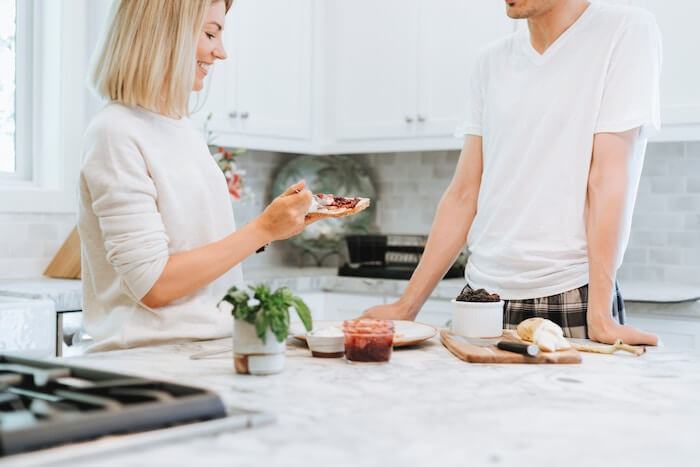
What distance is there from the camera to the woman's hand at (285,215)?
1.77 m

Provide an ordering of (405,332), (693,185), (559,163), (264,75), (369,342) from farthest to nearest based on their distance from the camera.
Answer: (264,75) → (693,185) → (559,163) → (405,332) → (369,342)

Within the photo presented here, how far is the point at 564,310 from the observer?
200cm

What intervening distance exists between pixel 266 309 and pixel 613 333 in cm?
78

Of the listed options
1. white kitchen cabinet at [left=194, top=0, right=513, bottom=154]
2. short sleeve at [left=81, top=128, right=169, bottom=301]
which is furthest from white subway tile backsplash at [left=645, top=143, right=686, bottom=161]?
short sleeve at [left=81, top=128, right=169, bottom=301]

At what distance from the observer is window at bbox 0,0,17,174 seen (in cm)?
321

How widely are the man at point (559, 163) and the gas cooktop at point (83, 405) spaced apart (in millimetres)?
918

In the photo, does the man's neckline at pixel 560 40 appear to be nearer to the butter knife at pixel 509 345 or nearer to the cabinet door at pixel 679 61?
the butter knife at pixel 509 345

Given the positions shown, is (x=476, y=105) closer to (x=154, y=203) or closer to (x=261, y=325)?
(x=154, y=203)

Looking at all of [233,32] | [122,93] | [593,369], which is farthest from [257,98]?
[593,369]

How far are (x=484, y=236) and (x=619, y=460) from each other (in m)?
1.29

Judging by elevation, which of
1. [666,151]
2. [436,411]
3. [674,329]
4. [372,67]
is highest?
[372,67]

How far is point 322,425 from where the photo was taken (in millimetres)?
1033

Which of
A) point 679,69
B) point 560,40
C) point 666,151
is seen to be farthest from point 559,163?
point 666,151

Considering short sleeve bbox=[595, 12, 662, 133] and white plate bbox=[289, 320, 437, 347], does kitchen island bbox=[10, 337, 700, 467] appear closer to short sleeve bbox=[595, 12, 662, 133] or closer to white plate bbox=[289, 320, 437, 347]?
white plate bbox=[289, 320, 437, 347]
